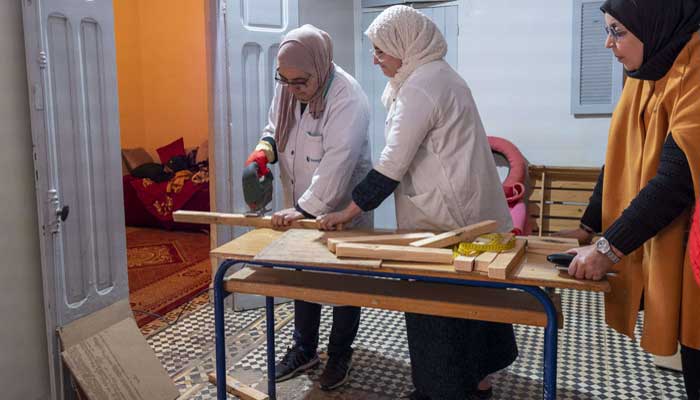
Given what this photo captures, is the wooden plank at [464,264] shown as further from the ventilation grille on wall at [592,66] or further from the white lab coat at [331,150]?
the ventilation grille on wall at [592,66]

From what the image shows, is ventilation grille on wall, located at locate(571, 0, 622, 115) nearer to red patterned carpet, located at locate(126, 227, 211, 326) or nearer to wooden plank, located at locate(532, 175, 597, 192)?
wooden plank, located at locate(532, 175, 597, 192)

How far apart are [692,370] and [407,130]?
1024 mm

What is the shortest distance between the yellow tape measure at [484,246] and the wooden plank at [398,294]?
127 mm

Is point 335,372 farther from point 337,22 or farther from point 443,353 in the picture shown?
point 337,22

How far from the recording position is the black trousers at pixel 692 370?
1417 mm

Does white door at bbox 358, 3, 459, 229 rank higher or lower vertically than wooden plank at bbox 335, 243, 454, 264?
higher

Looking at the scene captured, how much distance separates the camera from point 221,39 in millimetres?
3238

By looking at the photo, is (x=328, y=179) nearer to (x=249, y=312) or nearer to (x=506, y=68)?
(x=249, y=312)

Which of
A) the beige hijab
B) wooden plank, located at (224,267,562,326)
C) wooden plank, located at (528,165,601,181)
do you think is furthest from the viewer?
wooden plank, located at (528,165,601,181)

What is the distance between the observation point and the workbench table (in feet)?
5.03

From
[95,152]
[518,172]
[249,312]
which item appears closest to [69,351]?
[95,152]

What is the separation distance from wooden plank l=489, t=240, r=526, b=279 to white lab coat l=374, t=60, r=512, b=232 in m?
0.32

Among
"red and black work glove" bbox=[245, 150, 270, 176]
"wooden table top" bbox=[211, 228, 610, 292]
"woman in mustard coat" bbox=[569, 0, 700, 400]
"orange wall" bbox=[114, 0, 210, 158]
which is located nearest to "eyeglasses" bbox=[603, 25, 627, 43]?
"woman in mustard coat" bbox=[569, 0, 700, 400]

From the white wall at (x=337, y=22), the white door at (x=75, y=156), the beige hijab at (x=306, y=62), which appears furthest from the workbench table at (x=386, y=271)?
the white wall at (x=337, y=22)
